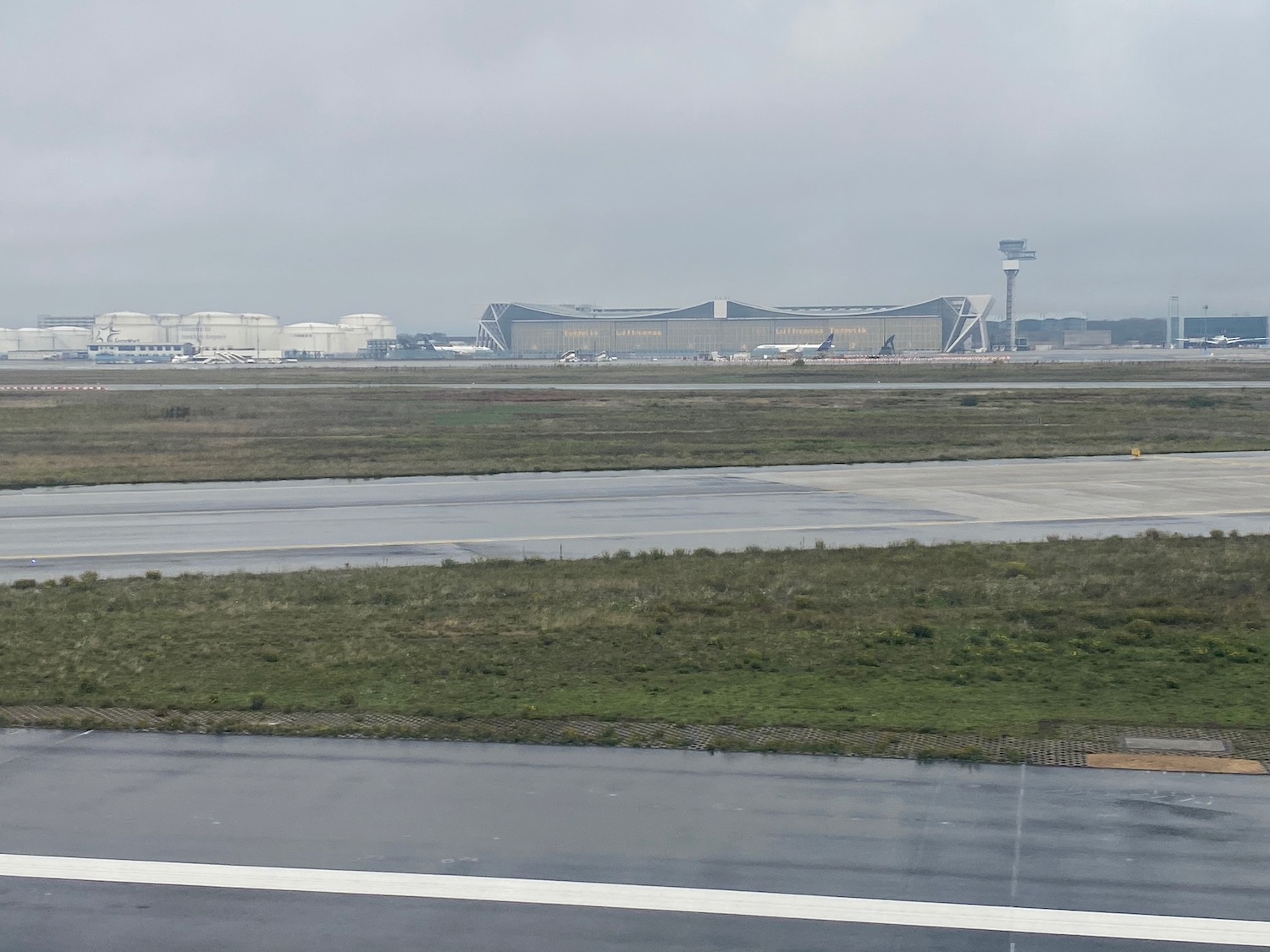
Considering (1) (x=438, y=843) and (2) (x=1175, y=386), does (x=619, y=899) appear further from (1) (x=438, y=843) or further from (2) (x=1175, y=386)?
(2) (x=1175, y=386)

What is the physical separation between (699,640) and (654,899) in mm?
8036

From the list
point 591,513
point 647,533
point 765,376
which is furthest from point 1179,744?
point 765,376

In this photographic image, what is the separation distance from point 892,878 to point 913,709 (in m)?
4.37

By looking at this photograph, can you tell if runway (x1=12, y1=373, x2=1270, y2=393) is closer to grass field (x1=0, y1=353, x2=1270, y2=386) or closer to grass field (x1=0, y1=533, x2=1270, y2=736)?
grass field (x1=0, y1=353, x2=1270, y2=386)

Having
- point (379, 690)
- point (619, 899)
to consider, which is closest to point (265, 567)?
point (379, 690)

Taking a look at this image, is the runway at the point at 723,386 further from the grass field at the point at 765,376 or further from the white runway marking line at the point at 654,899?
the white runway marking line at the point at 654,899

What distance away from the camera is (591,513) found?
3012 cm

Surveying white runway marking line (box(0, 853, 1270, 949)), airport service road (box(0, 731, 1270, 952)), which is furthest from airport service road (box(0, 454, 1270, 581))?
white runway marking line (box(0, 853, 1270, 949))

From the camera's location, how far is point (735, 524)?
91.8 feet

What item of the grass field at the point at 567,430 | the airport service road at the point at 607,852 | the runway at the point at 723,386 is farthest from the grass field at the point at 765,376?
the airport service road at the point at 607,852

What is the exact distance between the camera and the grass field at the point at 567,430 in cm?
4316

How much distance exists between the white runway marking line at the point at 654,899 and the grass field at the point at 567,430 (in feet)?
101

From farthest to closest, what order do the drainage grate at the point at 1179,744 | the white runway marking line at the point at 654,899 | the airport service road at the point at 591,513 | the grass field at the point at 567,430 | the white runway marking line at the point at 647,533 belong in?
1. the grass field at the point at 567,430
2. the airport service road at the point at 591,513
3. the white runway marking line at the point at 647,533
4. the drainage grate at the point at 1179,744
5. the white runway marking line at the point at 654,899

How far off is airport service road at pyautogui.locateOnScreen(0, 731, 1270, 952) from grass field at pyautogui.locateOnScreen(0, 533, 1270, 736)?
1.68 meters
